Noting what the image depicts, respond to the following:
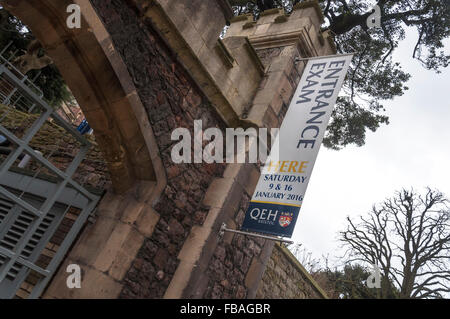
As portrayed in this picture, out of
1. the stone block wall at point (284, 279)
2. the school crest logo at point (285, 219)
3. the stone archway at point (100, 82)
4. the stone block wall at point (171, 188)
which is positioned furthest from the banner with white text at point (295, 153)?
the stone block wall at point (284, 279)

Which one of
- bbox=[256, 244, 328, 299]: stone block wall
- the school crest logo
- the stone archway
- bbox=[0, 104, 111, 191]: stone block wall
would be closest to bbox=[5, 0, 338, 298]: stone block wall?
the stone archway

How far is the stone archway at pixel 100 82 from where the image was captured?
322 cm

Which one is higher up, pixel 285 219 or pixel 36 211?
pixel 285 219

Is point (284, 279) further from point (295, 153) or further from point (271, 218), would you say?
point (295, 153)

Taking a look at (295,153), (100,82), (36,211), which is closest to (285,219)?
(295,153)

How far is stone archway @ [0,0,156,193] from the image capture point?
10.6ft

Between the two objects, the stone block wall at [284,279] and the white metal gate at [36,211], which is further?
the stone block wall at [284,279]

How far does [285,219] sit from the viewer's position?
3.94 meters

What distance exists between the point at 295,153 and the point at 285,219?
1.00 meters

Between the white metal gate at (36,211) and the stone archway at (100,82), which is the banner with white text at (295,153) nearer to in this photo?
the stone archway at (100,82)

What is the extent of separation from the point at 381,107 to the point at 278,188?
759 cm

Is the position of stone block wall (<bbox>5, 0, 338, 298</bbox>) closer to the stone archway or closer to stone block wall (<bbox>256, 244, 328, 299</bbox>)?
the stone archway

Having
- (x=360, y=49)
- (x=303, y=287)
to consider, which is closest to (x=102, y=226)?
(x=303, y=287)

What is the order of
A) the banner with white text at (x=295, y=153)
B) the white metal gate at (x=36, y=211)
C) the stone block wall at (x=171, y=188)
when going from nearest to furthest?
the white metal gate at (x=36, y=211) < the stone block wall at (x=171, y=188) < the banner with white text at (x=295, y=153)
